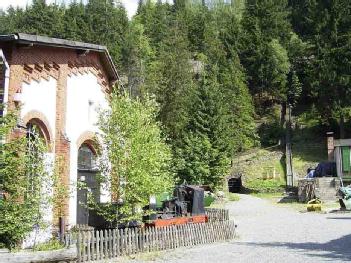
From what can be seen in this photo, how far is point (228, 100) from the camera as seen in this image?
2069 inches

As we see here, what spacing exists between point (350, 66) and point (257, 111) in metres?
15.6

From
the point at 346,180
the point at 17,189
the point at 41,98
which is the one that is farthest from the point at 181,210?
the point at 346,180

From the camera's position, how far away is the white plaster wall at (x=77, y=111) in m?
17.7

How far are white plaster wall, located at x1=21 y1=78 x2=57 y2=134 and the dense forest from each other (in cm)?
2034

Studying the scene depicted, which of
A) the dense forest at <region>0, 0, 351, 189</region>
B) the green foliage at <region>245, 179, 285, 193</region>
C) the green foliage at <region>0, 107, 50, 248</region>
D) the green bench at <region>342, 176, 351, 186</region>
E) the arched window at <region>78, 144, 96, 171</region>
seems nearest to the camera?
the green foliage at <region>0, 107, 50, 248</region>

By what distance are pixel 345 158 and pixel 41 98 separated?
95.7 feet

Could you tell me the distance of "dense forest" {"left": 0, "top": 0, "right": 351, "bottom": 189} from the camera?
4281 centimetres

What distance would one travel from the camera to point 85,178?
19016 mm

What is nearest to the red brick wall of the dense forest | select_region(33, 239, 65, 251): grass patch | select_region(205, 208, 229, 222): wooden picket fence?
select_region(33, 239, 65, 251): grass patch

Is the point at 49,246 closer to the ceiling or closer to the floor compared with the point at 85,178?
closer to the floor

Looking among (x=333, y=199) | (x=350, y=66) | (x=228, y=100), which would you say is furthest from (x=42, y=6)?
(x=333, y=199)

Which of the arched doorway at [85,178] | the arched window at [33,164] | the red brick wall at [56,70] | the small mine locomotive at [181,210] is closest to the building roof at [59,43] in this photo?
the red brick wall at [56,70]

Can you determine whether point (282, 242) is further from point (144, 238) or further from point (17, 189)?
point (17, 189)

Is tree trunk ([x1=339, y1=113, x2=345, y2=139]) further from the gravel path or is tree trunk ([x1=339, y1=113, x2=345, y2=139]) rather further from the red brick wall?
the red brick wall
